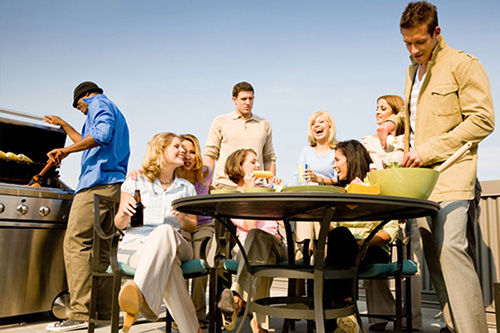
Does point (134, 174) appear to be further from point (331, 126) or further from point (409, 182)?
point (331, 126)

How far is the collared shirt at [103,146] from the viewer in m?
3.45

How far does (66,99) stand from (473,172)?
130 inches

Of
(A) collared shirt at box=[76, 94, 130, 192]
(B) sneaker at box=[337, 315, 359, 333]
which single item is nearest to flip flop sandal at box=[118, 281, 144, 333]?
(B) sneaker at box=[337, 315, 359, 333]

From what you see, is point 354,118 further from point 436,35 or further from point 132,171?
point 132,171

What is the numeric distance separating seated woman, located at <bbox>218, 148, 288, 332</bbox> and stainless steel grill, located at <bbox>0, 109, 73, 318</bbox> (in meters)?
1.54

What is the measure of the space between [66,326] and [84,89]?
1897mm

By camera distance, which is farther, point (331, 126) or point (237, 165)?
point (331, 126)

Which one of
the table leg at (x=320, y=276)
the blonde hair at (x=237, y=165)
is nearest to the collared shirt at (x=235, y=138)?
the blonde hair at (x=237, y=165)

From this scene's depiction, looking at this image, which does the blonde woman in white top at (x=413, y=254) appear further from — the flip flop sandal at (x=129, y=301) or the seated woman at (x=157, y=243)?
the flip flop sandal at (x=129, y=301)

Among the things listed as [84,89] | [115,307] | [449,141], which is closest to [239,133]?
[84,89]

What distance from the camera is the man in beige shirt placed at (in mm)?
4422

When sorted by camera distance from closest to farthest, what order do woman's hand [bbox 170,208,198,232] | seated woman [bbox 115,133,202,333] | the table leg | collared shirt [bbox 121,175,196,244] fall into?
the table leg → seated woman [bbox 115,133,202,333] → collared shirt [bbox 121,175,196,244] → woman's hand [bbox 170,208,198,232]

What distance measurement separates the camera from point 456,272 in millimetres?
2098

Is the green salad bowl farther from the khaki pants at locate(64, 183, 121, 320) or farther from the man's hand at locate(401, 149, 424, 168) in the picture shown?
the khaki pants at locate(64, 183, 121, 320)
